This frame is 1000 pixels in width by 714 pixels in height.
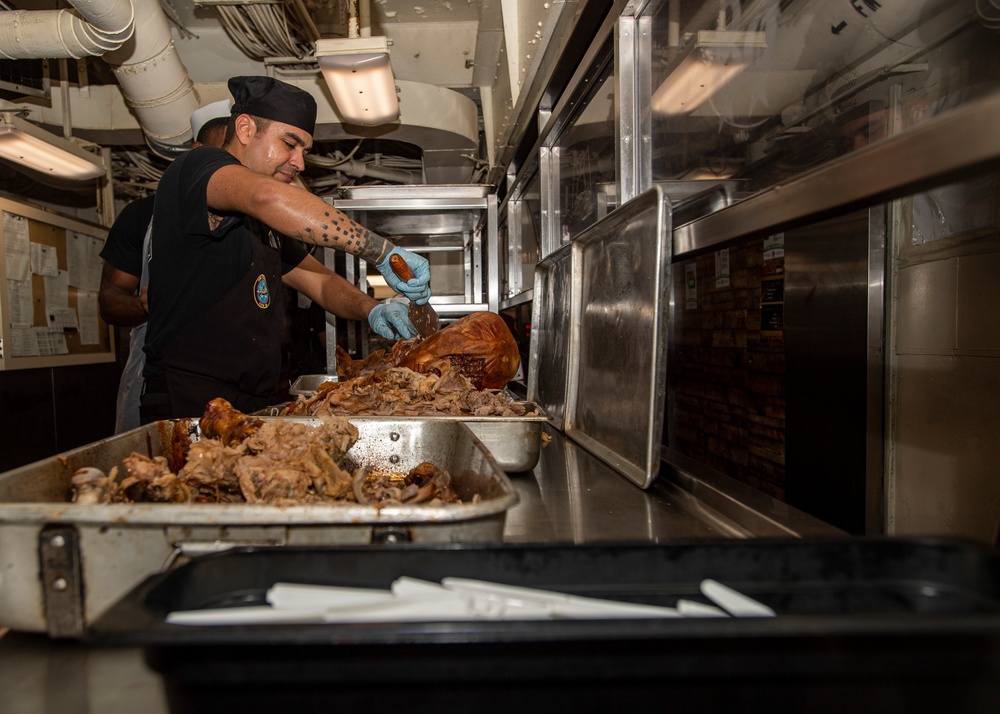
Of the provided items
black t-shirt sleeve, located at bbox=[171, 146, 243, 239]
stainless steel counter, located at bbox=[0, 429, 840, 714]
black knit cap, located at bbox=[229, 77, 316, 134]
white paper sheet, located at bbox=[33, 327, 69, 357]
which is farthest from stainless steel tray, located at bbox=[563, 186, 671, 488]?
white paper sheet, located at bbox=[33, 327, 69, 357]

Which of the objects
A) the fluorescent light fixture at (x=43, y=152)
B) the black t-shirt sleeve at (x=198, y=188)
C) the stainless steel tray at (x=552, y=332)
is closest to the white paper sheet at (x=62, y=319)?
the fluorescent light fixture at (x=43, y=152)

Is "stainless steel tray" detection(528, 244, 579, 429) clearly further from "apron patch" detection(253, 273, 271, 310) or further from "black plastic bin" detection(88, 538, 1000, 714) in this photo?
"black plastic bin" detection(88, 538, 1000, 714)

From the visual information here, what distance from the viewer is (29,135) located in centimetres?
329

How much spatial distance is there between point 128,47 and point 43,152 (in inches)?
40.8

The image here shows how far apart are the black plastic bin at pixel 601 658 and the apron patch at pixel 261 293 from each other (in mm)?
1859

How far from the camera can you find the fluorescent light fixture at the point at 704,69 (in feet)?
5.16

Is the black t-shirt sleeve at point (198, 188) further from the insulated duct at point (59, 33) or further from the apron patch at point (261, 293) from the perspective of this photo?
the insulated duct at point (59, 33)

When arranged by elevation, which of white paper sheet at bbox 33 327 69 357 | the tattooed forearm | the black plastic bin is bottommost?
the black plastic bin

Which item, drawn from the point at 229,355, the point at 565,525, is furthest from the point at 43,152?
the point at 565,525

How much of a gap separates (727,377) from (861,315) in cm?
199

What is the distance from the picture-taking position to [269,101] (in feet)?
7.36

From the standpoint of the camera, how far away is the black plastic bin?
1.42 ft

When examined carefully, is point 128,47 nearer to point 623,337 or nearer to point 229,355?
point 229,355

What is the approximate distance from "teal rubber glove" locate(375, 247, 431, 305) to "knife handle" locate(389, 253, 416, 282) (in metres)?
0.01
